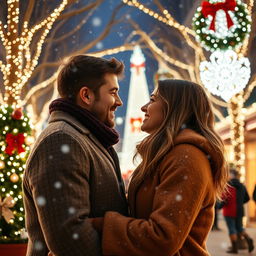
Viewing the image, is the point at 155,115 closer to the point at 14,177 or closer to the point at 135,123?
the point at 14,177

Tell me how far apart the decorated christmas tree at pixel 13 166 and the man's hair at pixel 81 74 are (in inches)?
217

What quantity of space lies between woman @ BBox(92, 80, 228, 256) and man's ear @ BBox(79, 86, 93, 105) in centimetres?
32

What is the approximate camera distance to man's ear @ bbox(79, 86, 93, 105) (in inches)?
111

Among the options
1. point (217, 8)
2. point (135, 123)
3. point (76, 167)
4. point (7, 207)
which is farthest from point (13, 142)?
point (135, 123)

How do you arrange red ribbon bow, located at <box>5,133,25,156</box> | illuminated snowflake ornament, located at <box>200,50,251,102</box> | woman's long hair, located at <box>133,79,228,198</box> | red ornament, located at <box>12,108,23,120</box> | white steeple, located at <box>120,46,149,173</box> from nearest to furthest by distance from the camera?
woman's long hair, located at <box>133,79,228,198</box>
red ribbon bow, located at <box>5,133,25,156</box>
red ornament, located at <box>12,108,23,120</box>
illuminated snowflake ornament, located at <box>200,50,251,102</box>
white steeple, located at <box>120,46,149,173</box>

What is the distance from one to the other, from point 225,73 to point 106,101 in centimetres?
863

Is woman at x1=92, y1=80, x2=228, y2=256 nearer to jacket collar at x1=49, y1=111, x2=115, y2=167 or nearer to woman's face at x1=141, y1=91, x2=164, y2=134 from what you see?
woman's face at x1=141, y1=91, x2=164, y2=134

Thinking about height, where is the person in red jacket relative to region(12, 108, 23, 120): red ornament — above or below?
below

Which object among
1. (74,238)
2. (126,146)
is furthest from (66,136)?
(126,146)

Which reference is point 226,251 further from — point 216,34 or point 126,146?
point 126,146

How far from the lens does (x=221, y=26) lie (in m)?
10.2

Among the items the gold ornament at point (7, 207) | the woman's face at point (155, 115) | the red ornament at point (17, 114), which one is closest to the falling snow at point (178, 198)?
the woman's face at point (155, 115)

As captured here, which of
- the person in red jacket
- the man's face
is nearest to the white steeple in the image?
the person in red jacket

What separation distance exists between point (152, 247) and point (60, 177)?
507 mm
